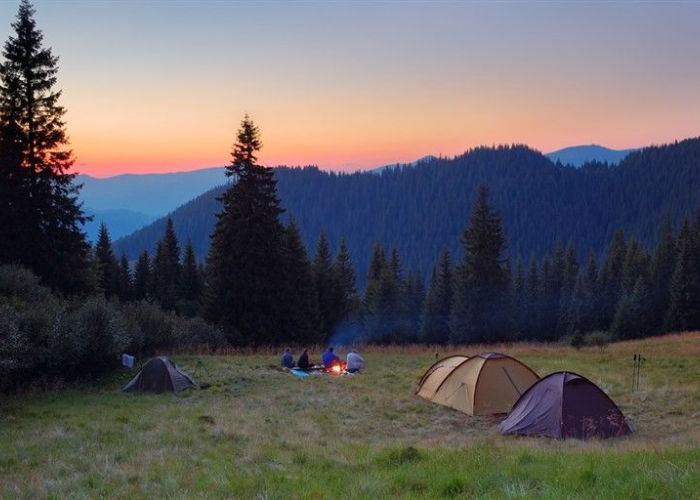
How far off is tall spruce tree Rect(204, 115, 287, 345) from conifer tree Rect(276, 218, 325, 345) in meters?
1.15

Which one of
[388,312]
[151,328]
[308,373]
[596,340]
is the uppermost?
[151,328]

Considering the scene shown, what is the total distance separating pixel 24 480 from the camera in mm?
8445

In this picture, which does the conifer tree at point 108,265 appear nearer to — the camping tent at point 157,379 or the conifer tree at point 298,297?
the conifer tree at point 298,297

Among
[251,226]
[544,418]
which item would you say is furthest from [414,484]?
[251,226]

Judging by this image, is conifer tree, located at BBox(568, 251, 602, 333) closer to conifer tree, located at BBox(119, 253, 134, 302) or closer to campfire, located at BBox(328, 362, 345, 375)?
conifer tree, located at BBox(119, 253, 134, 302)

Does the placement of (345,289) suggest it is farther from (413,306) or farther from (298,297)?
(298,297)

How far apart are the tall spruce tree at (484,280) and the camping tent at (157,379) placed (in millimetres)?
36324

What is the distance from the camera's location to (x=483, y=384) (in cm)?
1622

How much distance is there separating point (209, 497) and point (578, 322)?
75.7m

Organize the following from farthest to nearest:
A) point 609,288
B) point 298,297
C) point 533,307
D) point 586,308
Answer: point 533,307 < point 609,288 < point 586,308 < point 298,297

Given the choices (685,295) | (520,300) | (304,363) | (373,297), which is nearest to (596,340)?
(685,295)

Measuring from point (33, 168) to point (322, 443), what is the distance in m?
20.3

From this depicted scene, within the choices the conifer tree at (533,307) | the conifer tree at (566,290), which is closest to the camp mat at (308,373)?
the conifer tree at (533,307)

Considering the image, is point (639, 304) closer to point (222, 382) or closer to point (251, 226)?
point (251, 226)
